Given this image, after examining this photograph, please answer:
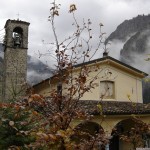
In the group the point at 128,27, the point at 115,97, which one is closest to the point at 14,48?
the point at 115,97

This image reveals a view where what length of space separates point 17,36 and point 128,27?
66.6 metres

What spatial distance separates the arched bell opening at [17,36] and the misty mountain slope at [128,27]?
189 ft

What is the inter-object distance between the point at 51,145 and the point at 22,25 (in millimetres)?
20299

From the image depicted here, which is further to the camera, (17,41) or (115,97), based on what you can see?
(17,41)

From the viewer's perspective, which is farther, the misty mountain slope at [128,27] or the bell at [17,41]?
the misty mountain slope at [128,27]

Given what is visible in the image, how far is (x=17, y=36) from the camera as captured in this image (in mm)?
24875

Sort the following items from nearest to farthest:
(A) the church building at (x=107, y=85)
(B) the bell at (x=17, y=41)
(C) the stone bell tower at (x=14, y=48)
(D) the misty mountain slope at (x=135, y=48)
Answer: (A) the church building at (x=107, y=85) < (C) the stone bell tower at (x=14, y=48) < (B) the bell at (x=17, y=41) < (D) the misty mountain slope at (x=135, y=48)

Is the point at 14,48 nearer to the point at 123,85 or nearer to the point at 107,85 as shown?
the point at 107,85

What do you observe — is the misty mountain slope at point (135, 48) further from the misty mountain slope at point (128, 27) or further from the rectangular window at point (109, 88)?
the rectangular window at point (109, 88)

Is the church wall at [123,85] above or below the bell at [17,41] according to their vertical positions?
below

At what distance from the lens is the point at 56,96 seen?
5930 millimetres

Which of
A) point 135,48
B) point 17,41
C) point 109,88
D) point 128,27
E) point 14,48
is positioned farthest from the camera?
point 128,27

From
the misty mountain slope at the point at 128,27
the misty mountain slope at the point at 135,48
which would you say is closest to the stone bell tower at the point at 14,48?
the misty mountain slope at the point at 135,48

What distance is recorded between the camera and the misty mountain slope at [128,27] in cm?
8269
